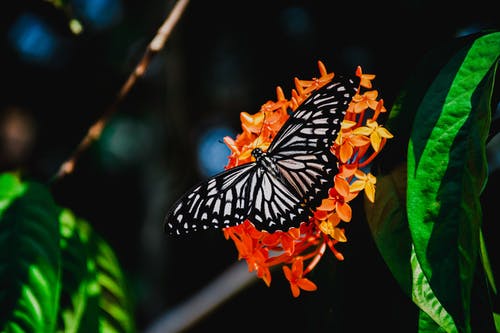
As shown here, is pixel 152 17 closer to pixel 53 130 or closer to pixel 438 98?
pixel 53 130

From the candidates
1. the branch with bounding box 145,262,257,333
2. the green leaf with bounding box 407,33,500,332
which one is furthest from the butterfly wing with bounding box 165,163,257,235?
the branch with bounding box 145,262,257,333

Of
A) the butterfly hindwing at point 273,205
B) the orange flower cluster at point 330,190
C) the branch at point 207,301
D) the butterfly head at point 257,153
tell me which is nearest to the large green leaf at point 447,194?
the orange flower cluster at point 330,190

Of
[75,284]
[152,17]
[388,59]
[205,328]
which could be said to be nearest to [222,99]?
[152,17]

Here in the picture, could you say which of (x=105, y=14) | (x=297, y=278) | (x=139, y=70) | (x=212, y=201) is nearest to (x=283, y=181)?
(x=212, y=201)

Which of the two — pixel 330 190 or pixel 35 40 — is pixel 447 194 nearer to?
pixel 330 190

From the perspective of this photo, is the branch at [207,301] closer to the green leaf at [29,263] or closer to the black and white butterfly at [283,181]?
the black and white butterfly at [283,181]

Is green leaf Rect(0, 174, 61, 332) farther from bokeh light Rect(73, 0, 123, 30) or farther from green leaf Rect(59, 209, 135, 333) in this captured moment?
bokeh light Rect(73, 0, 123, 30)
